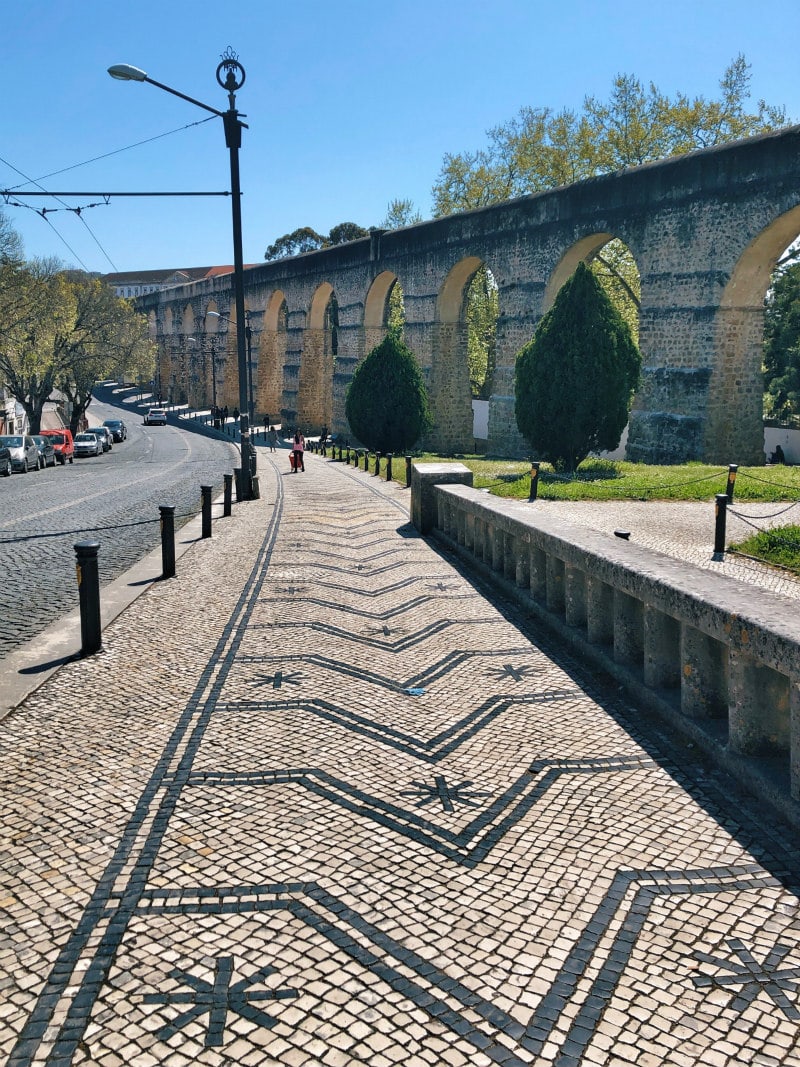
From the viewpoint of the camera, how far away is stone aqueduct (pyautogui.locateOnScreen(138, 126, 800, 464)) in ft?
69.9

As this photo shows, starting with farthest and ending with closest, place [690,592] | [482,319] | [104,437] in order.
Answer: [482,319], [104,437], [690,592]

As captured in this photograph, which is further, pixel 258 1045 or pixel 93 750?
pixel 93 750

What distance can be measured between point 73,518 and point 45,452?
18.7 metres

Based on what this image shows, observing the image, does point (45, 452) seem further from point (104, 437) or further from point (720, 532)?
point (720, 532)

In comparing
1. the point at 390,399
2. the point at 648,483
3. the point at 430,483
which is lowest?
the point at 648,483

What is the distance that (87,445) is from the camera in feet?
124

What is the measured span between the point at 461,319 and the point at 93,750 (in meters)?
32.7

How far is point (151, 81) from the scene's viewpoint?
562 inches

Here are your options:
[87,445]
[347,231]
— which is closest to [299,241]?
[347,231]

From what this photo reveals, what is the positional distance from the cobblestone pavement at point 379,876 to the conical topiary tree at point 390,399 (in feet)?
72.0

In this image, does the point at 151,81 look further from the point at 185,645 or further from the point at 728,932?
the point at 728,932

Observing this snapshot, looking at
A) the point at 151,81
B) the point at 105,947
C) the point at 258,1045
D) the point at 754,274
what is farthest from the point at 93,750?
the point at 754,274

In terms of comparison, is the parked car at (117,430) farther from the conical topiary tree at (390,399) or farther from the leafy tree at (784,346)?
the leafy tree at (784,346)

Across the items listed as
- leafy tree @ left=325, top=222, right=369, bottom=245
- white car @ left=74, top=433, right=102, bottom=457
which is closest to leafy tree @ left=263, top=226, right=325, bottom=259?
leafy tree @ left=325, top=222, right=369, bottom=245
